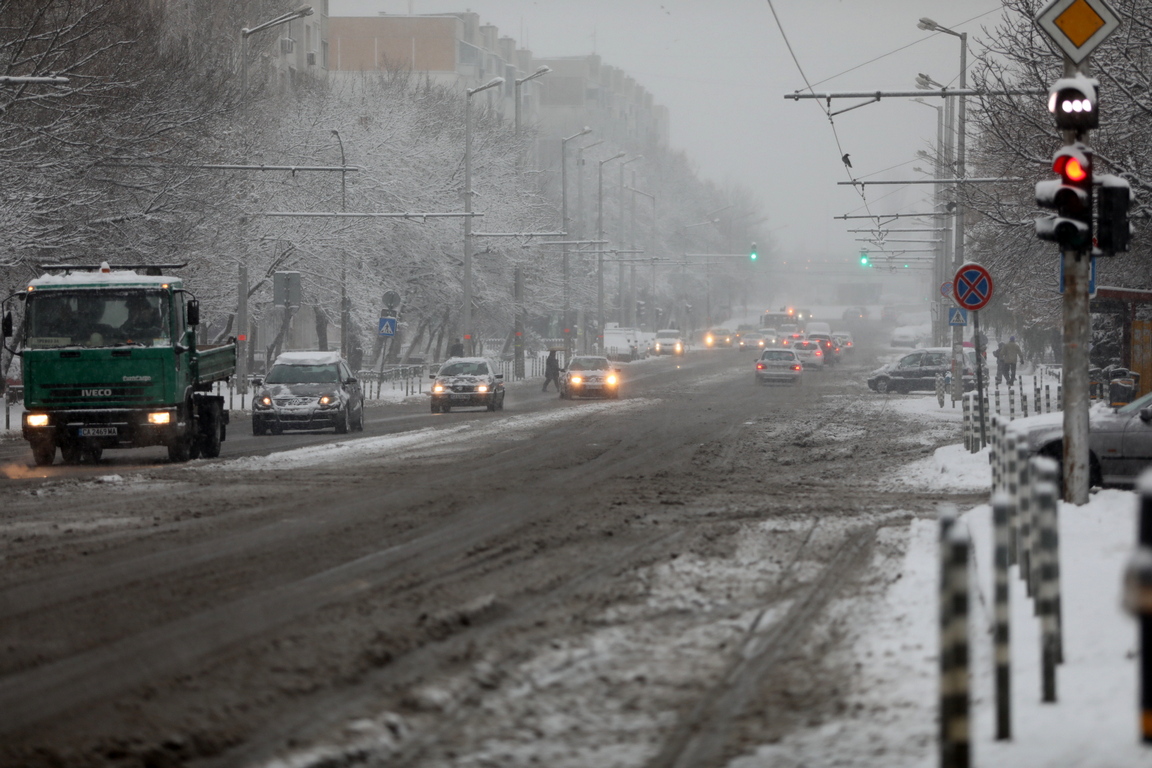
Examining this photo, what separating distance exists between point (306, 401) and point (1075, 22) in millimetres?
19166

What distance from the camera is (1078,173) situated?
12.5 meters

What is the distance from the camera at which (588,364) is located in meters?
46.3

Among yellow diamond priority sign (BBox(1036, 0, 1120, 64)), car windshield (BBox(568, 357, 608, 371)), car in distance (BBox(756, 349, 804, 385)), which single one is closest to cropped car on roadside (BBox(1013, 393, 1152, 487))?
yellow diamond priority sign (BBox(1036, 0, 1120, 64))

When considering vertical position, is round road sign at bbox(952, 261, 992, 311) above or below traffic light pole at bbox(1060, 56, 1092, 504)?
above

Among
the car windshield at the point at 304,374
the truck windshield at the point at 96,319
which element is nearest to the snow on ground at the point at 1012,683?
the truck windshield at the point at 96,319

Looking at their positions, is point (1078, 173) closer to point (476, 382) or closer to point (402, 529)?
point (402, 529)

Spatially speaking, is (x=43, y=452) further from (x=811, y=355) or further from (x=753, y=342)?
(x=753, y=342)

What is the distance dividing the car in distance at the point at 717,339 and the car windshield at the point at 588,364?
66811 mm

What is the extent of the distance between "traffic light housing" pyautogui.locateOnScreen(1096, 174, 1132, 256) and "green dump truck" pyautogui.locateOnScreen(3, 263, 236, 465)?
1377 centimetres

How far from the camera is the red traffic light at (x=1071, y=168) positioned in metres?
12.5

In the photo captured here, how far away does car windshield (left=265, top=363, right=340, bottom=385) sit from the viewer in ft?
101

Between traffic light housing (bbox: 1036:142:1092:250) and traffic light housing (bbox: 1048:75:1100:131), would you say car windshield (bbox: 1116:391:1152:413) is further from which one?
traffic light housing (bbox: 1048:75:1100:131)

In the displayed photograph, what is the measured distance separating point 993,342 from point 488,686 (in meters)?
86.2

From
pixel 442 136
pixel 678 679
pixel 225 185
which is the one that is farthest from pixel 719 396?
pixel 678 679
